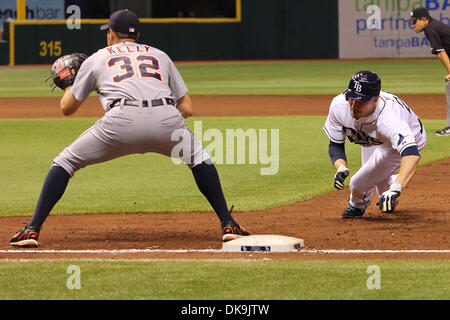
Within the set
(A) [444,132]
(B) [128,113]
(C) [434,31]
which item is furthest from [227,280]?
(A) [444,132]

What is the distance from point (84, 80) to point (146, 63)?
1.50 ft

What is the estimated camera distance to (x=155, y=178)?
10930 millimetres

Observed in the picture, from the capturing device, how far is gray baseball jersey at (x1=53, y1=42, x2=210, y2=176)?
21.8 ft

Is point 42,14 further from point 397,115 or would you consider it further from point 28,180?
point 397,115

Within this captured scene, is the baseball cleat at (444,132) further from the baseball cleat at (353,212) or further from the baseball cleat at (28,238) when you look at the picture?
the baseball cleat at (28,238)

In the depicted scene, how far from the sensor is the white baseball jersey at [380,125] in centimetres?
707

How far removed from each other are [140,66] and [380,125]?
183 cm

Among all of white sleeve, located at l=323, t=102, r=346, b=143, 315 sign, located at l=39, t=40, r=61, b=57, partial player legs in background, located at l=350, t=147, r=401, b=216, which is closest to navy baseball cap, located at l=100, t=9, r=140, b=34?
white sleeve, located at l=323, t=102, r=346, b=143

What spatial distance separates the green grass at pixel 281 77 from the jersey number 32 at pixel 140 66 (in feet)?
51.4

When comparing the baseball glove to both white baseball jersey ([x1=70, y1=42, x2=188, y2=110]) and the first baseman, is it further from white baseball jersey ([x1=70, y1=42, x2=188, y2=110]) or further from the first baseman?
the first baseman

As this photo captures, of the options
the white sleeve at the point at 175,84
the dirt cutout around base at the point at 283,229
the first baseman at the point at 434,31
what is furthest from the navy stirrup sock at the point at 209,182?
the first baseman at the point at 434,31

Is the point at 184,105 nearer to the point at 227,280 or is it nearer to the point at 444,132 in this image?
the point at 227,280

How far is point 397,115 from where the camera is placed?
7219 mm
